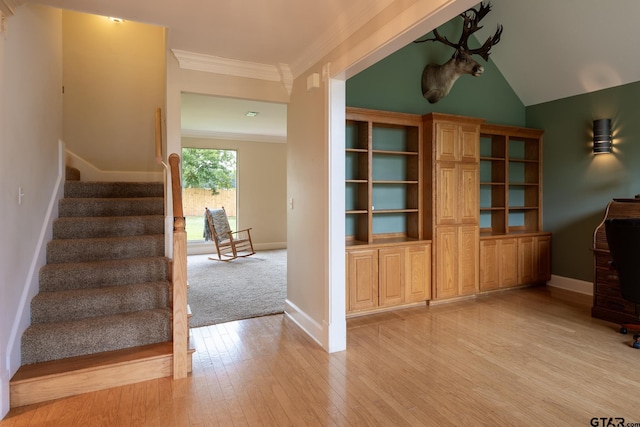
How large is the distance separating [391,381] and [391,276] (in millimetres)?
1526

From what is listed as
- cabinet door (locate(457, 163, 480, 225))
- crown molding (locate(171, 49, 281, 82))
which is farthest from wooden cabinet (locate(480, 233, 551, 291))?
crown molding (locate(171, 49, 281, 82))

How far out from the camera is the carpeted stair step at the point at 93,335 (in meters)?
2.35

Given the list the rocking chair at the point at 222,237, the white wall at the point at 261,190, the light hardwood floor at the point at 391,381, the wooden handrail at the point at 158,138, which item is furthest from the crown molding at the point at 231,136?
the light hardwood floor at the point at 391,381

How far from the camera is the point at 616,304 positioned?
3.47 meters

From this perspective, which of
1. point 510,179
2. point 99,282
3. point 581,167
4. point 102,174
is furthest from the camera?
point 510,179

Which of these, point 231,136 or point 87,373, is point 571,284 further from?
point 231,136

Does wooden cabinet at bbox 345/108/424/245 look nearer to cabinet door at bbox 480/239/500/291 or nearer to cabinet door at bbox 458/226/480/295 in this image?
cabinet door at bbox 458/226/480/295

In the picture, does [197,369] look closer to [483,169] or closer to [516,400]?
[516,400]

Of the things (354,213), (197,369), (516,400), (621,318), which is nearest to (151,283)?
(197,369)

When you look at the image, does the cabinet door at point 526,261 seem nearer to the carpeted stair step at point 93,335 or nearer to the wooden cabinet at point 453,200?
the wooden cabinet at point 453,200

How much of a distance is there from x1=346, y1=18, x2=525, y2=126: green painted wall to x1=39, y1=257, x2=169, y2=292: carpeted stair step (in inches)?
102

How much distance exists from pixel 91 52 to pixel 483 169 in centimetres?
524

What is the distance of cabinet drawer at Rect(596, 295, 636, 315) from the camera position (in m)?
3.37

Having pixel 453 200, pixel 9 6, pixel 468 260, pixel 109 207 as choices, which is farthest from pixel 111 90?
pixel 468 260
